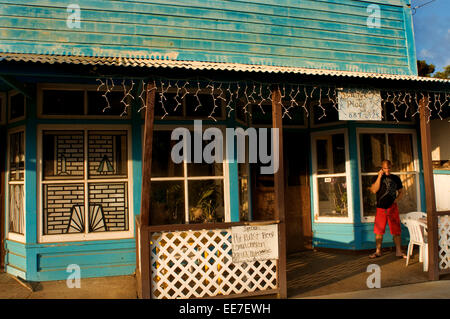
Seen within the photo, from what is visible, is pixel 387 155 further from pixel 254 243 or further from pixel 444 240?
pixel 254 243

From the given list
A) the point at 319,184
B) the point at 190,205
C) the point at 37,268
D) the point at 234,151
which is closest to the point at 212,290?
the point at 190,205

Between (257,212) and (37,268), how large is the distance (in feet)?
12.7

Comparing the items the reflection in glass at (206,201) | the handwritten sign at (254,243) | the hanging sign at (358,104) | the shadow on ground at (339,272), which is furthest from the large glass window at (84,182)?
the hanging sign at (358,104)

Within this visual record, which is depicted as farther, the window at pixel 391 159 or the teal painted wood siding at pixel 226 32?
the window at pixel 391 159

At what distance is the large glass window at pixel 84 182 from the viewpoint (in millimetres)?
5852

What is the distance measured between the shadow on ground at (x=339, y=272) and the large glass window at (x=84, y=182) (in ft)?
9.46

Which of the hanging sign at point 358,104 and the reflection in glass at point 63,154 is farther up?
the hanging sign at point 358,104

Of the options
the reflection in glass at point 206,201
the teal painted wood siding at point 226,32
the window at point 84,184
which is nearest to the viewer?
the window at point 84,184

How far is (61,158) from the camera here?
19.4 feet

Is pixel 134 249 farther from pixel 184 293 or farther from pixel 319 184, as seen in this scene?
pixel 319 184

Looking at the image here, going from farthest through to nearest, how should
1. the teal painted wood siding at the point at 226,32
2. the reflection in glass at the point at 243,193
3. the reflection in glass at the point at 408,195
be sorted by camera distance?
1. the reflection in glass at the point at 408,195
2. the reflection in glass at the point at 243,193
3. the teal painted wood siding at the point at 226,32

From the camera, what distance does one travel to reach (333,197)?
758cm

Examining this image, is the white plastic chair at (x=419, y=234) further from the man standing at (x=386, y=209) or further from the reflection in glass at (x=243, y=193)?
the reflection in glass at (x=243, y=193)

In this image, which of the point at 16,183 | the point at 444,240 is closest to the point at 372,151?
the point at 444,240
